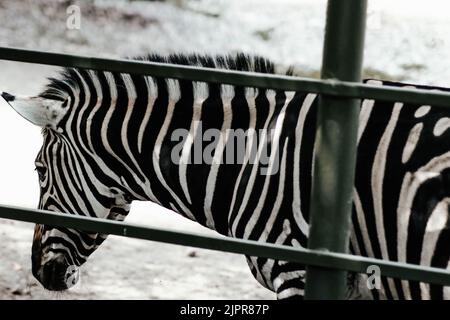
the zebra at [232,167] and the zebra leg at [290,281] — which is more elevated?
the zebra at [232,167]

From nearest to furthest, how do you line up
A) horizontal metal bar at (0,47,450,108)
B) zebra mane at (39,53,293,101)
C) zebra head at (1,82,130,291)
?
horizontal metal bar at (0,47,450,108) → zebra mane at (39,53,293,101) → zebra head at (1,82,130,291)

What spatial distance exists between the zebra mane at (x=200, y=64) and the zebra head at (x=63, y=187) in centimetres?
2

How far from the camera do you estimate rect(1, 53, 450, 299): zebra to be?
10.2 ft

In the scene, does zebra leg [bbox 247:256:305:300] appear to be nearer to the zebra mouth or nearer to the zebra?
the zebra

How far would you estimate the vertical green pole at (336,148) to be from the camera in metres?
2.26

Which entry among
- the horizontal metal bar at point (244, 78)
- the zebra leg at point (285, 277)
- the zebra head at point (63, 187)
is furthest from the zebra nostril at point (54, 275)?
the horizontal metal bar at point (244, 78)

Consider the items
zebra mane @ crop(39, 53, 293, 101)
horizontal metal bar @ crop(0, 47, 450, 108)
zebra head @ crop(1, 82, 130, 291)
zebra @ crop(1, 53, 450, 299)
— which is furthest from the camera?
zebra head @ crop(1, 82, 130, 291)

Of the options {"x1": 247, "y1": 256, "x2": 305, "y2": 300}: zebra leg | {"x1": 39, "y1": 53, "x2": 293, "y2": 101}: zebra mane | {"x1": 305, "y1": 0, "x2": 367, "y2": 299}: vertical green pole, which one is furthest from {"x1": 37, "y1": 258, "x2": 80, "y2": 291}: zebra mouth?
{"x1": 305, "y1": 0, "x2": 367, "y2": 299}: vertical green pole

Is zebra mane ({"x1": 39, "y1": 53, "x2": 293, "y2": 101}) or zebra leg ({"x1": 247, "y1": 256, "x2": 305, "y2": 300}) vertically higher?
zebra mane ({"x1": 39, "y1": 53, "x2": 293, "y2": 101})

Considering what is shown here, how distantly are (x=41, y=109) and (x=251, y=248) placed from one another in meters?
1.66

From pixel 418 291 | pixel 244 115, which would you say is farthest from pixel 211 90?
pixel 418 291

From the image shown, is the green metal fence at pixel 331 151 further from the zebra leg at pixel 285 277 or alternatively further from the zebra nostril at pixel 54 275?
the zebra nostril at pixel 54 275

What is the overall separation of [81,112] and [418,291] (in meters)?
1.49
